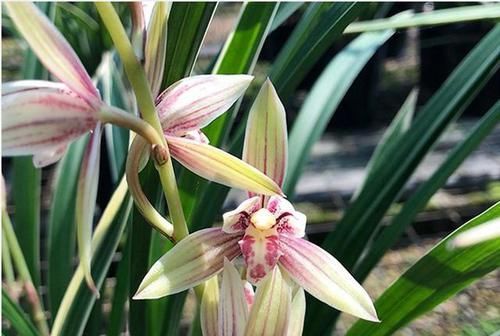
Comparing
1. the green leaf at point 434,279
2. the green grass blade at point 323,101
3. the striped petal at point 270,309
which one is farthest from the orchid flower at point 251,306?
the green grass blade at point 323,101

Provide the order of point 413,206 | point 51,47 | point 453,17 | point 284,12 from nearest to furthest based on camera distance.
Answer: point 51,47 → point 453,17 → point 413,206 → point 284,12

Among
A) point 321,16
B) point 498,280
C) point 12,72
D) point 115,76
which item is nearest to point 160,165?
point 321,16

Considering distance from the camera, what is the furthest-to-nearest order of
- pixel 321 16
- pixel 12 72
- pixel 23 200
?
1. pixel 12 72
2. pixel 23 200
3. pixel 321 16

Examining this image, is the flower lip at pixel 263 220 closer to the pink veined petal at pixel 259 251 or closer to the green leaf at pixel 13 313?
the pink veined petal at pixel 259 251

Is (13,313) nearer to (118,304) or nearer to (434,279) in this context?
(118,304)

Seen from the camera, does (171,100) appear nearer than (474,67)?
Yes

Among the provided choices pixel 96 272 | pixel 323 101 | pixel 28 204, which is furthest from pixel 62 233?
pixel 323 101

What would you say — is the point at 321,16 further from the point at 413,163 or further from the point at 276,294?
the point at 276,294
